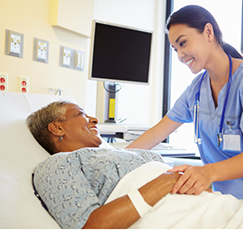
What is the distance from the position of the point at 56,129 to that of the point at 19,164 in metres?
0.22

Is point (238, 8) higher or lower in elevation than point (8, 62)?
higher

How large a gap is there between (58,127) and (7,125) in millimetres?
258

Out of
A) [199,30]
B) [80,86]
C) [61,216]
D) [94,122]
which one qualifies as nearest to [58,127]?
[94,122]

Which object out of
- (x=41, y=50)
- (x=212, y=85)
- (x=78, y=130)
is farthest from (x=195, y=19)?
(x=41, y=50)

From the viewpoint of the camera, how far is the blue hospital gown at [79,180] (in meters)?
0.82

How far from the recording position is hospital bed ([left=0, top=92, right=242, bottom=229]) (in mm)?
822

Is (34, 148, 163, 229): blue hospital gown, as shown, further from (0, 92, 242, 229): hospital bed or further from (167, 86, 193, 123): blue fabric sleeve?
(167, 86, 193, 123): blue fabric sleeve

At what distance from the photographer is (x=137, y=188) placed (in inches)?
36.2

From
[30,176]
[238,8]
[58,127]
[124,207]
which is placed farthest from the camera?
[238,8]

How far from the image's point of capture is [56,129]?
1.23 meters

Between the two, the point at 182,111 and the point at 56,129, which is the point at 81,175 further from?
the point at 182,111

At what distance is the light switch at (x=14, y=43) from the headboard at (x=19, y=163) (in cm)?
47

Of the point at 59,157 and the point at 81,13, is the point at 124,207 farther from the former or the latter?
the point at 81,13

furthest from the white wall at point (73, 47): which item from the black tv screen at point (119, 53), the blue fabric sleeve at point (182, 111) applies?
the blue fabric sleeve at point (182, 111)
